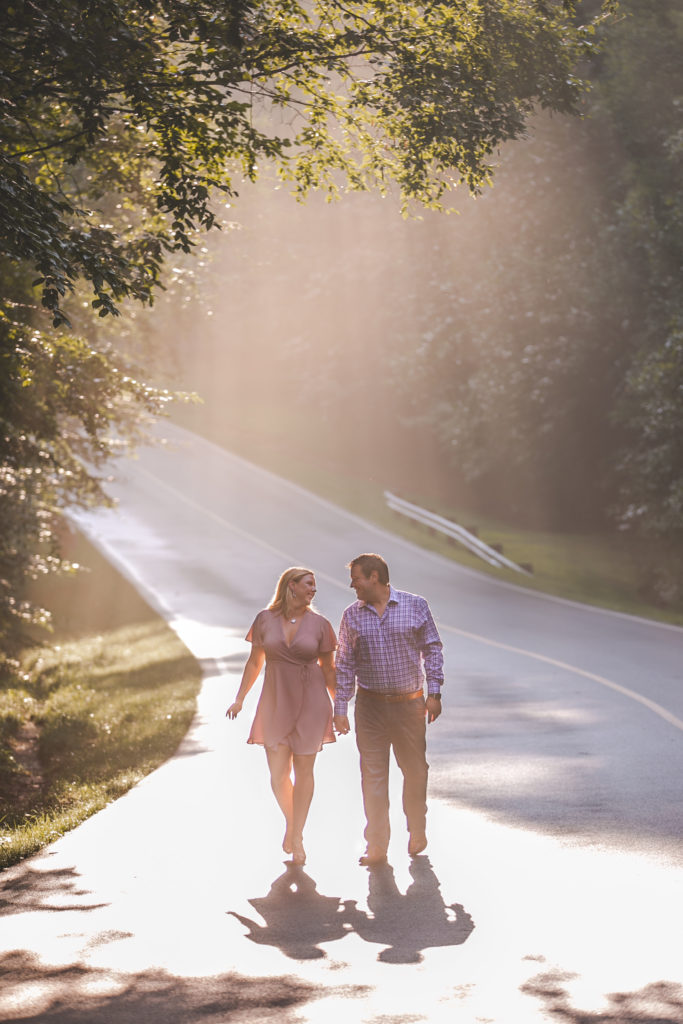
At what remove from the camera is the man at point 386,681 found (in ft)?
28.9

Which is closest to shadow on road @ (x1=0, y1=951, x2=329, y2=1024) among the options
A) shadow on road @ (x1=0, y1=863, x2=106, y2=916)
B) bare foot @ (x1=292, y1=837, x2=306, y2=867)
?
shadow on road @ (x1=0, y1=863, x2=106, y2=916)

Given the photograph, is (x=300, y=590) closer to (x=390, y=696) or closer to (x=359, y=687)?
(x=359, y=687)

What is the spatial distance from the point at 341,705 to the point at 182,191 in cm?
448

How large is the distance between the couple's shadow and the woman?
0.84m

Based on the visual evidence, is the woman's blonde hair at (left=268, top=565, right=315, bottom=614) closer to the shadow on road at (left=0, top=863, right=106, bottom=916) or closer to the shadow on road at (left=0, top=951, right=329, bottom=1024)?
the shadow on road at (left=0, top=863, right=106, bottom=916)

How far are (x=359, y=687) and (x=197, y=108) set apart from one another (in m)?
4.55

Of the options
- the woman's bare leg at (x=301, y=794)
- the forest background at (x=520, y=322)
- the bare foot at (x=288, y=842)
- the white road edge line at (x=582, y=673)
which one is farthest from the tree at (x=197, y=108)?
the white road edge line at (x=582, y=673)

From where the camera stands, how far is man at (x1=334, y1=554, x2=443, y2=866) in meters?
8.80

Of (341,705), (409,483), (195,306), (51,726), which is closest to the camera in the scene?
(341,705)

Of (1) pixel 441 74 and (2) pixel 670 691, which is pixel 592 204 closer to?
(2) pixel 670 691

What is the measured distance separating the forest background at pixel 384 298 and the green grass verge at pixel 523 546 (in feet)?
2.37

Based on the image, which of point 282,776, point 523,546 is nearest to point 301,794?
point 282,776

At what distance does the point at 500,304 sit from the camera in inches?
1559

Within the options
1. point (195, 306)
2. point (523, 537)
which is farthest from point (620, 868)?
→ point (523, 537)
